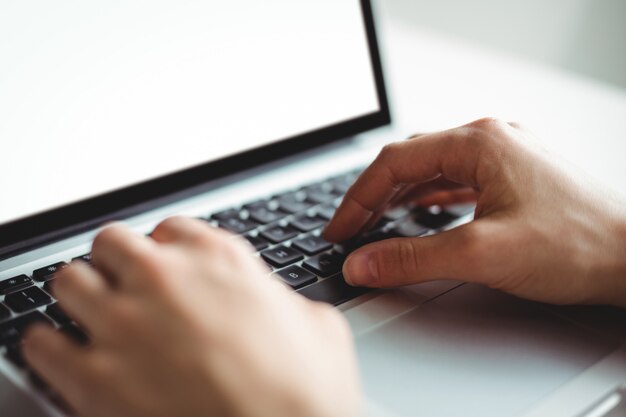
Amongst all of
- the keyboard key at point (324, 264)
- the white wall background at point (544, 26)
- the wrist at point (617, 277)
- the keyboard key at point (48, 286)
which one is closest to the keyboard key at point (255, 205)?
the keyboard key at point (324, 264)

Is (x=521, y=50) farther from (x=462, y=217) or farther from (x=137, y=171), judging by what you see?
(x=137, y=171)

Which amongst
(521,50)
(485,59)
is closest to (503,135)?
(485,59)

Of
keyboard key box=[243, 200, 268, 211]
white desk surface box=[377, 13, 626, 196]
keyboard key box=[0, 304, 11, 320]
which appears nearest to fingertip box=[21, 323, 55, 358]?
keyboard key box=[0, 304, 11, 320]

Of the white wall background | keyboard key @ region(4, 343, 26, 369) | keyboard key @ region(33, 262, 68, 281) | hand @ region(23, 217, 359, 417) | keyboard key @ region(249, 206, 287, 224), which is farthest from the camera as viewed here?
the white wall background

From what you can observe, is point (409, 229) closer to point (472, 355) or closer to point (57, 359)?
point (472, 355)

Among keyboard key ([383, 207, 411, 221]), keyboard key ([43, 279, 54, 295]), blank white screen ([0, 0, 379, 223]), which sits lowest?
keyboard key ([383, 207, 411, 221])

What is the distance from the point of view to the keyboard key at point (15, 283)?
1.63ft

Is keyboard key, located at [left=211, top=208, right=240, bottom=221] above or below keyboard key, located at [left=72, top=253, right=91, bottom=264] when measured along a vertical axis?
below

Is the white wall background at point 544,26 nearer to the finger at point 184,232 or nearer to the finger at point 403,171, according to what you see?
the finger at point 403,171

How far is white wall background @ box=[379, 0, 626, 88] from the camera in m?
1.21

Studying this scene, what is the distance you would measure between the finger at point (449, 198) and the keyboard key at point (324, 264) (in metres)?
0.17

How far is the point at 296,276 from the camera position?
53cm

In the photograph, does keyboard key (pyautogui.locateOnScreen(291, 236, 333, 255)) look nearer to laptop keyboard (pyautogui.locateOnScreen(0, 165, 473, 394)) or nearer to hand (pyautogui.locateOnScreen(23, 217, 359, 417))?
laptop keyboard (pyautogui.locateOnScreen(0, 165, 473, 394))

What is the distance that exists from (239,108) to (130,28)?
0.47 feet
